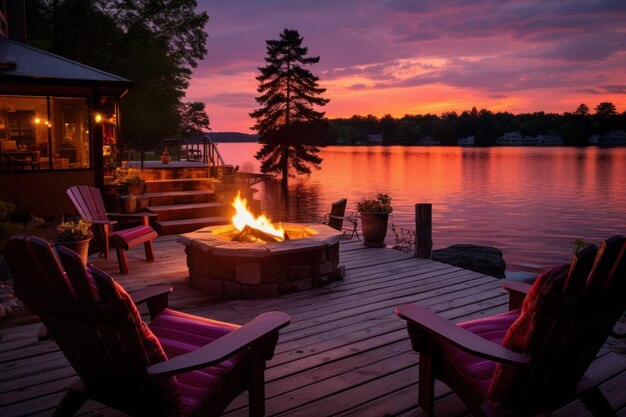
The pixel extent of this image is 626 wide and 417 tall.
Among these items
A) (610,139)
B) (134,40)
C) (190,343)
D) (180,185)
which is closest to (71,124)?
(180,185)

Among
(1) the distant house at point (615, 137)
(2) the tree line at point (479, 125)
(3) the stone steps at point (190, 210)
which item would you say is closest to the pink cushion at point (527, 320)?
(3) the stone steps at point (190, 210)

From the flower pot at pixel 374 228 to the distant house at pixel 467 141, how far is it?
113559 mm

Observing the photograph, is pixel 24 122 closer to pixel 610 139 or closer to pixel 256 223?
pixel 256 223

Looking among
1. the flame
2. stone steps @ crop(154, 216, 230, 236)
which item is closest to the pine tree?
stone steps @ crop(154, 216, 230, 236)

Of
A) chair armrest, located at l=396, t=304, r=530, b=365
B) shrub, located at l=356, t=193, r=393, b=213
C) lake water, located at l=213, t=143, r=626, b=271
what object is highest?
shrub, located at l=356, t=193, r=393, b=213

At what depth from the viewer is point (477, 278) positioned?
19.8 ft

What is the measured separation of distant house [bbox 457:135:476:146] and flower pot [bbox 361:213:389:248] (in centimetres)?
11356

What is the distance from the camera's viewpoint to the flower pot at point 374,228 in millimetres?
7594

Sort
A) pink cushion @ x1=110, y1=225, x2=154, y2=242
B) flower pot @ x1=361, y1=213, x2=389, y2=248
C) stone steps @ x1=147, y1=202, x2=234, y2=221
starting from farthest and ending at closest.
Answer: stone steps @ x1=147, y1=202, x2=234, y2=221 < flower pot @ x1=361, y1=213, x2=389, y2=248 < pink cushion @ x1=110, y1=225, x2=154, y2=242

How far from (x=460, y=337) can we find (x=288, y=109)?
41073mm

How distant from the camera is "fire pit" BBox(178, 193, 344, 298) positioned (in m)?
5.15

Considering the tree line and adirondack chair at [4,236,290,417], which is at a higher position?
the tree line

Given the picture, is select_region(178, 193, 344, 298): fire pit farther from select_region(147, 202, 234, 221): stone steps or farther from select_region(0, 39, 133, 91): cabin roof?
select_region(0, 39, 133, 91): cabin roof

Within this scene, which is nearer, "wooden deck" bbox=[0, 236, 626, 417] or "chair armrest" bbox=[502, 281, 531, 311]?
"wooden deck" bbox=[0, 236, 626, 417]
